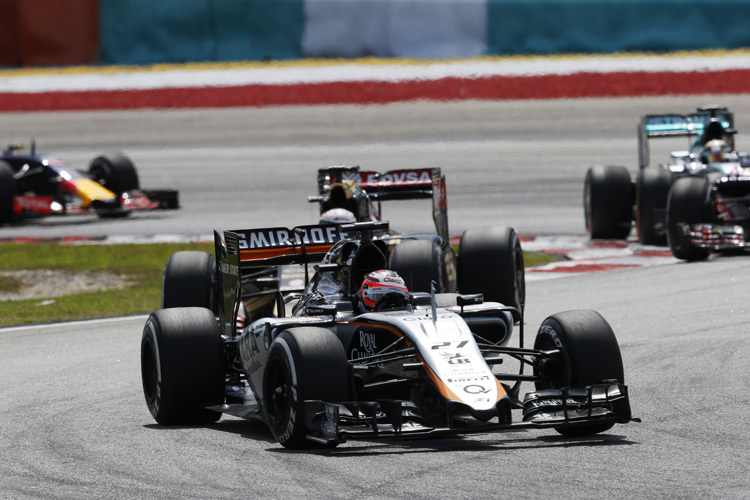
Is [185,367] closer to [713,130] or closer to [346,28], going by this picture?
[713,130]

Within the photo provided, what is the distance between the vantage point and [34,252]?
2281cm

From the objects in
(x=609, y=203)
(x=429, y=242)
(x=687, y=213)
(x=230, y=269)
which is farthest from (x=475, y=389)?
(x=609, y=203)

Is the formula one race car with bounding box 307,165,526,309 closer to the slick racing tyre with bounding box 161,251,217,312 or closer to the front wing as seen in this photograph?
the slick racing tyre with bounding box 161,251,217,312

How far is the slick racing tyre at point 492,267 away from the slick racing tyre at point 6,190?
14536mm

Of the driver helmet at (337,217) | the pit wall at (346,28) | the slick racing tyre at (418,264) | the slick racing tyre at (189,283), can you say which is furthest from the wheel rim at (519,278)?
the pit wall at (346,28)

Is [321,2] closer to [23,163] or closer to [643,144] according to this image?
[23,163]

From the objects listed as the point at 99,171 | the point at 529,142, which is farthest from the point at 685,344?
the point at 529,142

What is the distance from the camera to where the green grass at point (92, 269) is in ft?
54.2

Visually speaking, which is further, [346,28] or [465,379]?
[346,28]

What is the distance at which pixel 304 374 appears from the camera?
321 inches

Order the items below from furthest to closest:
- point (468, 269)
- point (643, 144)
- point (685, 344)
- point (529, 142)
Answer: point (529, 142)
point (643, 144)
point (468, 269)
point (685, 344)

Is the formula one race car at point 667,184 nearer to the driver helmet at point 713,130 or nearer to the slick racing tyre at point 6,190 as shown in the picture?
the driver helmet at point 713,130

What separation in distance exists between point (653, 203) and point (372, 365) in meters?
13.4

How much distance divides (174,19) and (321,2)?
3.94m
